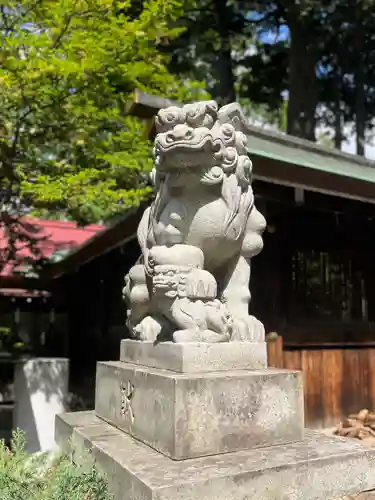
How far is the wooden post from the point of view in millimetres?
5352

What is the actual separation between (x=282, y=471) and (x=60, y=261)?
6338 mm

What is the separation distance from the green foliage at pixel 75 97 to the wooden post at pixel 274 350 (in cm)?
212

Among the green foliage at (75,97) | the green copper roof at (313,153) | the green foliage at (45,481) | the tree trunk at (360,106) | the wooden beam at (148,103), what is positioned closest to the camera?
the green foliage at (45,481)

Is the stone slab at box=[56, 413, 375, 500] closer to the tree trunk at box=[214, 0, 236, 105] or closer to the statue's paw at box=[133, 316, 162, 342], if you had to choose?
the statue's paw at box=[133, 316, 162, 342]

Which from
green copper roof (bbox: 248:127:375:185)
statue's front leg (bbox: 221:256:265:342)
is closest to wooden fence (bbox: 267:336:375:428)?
A: green copper roof (bbox: 248:127:375:185)

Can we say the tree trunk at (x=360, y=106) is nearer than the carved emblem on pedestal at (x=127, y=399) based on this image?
No

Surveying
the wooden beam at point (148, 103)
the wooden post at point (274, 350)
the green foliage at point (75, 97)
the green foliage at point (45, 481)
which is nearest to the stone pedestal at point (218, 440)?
the green foliage at point (45, 481)

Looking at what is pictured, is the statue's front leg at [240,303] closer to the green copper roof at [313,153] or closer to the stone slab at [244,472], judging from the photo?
the stone slab at [244,472]

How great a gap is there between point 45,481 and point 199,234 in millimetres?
1508

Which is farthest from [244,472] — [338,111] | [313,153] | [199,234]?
[338,111]

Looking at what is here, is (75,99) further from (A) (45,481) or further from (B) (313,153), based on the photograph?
(A) (45,481)

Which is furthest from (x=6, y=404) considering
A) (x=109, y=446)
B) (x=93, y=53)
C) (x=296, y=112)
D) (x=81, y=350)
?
(x=296, y=112)

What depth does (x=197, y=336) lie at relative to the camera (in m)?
2.77

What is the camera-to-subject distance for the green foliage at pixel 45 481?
2.20m
